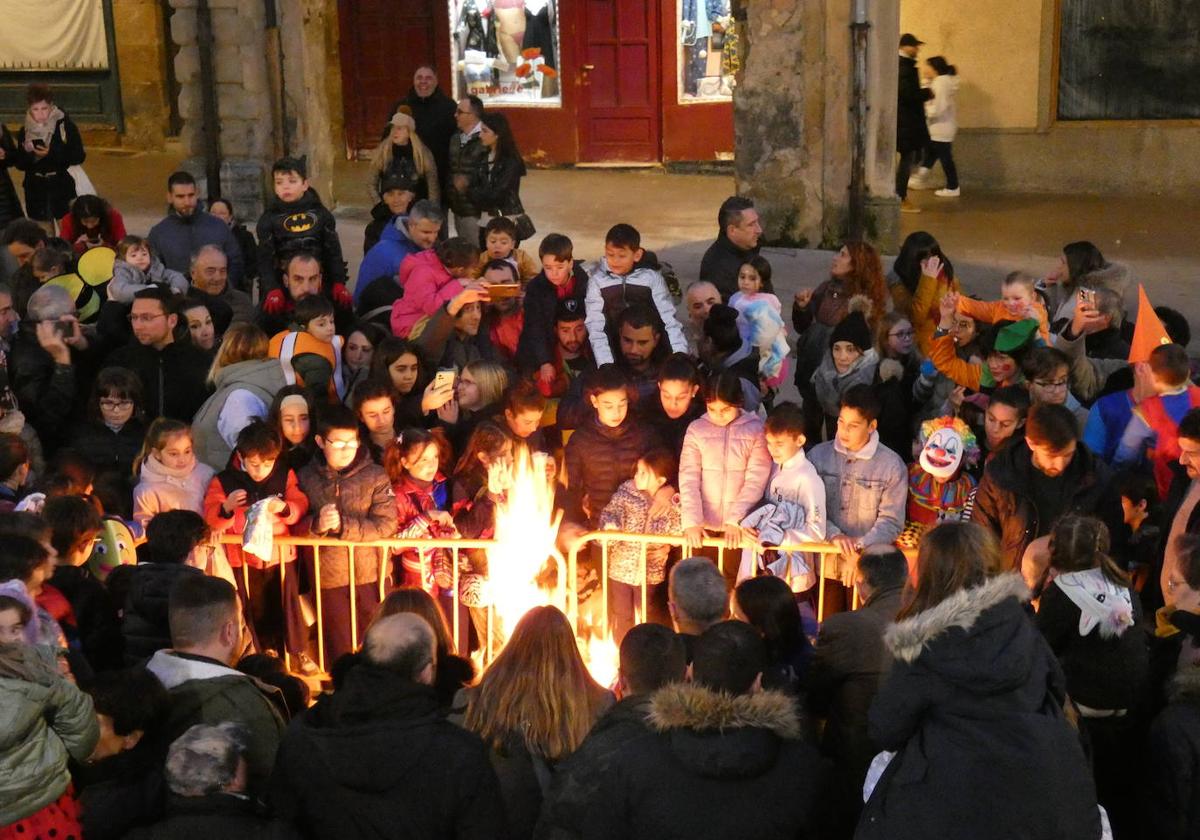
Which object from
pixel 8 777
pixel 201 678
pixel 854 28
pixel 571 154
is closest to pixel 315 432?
pixel 201 678

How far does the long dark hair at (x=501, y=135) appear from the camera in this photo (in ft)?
35.0

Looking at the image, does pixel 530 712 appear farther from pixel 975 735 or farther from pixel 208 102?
pixel 208 102

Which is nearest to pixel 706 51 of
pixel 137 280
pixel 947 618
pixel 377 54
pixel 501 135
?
pixel 377 54

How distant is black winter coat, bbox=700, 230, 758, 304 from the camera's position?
8492mm

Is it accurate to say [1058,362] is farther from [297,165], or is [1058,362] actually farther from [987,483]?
[297,165]

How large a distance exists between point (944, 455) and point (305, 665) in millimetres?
2970

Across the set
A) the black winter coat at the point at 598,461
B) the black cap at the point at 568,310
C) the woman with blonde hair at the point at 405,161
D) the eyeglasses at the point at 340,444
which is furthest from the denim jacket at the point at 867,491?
the woman with blonde hair at the point at 405,161

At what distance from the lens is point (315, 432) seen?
263 inches

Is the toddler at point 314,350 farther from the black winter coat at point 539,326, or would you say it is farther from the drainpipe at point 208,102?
the drainpipe at point 208,102

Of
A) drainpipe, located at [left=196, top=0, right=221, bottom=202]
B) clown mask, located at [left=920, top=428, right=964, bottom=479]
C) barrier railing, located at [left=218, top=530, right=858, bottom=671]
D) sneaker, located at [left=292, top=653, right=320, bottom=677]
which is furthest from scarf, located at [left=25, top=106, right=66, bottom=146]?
clown mask, located at [left=920, top=428, right=964, bottom=479]

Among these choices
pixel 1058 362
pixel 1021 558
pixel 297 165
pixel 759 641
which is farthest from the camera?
pixel 297 165

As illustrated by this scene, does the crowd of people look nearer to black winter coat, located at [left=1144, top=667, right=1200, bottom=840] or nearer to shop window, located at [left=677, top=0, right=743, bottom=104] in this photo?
black winter coat, located at [left=1144, top=667, right=1200, bottom=840]

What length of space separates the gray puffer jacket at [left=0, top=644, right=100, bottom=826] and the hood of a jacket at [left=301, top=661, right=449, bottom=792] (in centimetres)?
63

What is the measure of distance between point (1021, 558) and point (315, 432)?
3.09 metres
